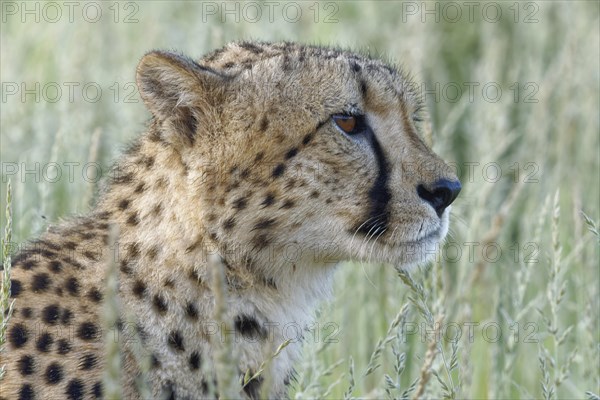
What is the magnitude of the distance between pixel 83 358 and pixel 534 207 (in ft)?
9.54

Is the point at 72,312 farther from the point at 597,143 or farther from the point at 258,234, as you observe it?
the point at 597,143

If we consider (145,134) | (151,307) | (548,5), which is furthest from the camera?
(548,5)

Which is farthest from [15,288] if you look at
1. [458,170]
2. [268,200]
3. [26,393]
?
[458,170]

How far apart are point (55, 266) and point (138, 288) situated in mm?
202

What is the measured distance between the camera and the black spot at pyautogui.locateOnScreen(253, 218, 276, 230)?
2.62 meters

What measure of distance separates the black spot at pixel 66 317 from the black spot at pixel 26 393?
171 millimetres

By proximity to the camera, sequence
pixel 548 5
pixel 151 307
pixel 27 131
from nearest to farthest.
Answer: pixel 151 307, pixel 27 131, pixel 548 5

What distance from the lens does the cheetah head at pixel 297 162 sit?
→ 2.62 m

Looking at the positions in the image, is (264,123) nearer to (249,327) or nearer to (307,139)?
(307,139)

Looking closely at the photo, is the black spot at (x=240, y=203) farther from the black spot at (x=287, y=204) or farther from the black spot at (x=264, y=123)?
the black spot at (x=264, y=123)

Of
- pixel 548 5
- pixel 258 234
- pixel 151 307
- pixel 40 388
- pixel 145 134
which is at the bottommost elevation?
pixel 40 388

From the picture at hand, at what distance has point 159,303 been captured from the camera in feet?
8.35

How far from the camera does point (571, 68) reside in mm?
4910

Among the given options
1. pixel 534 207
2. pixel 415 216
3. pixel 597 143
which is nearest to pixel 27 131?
pixel 534 207
